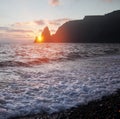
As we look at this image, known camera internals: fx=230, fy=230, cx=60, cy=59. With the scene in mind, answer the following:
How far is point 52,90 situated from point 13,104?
10.2ft

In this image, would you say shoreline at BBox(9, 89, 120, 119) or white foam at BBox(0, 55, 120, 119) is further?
white foam at BBox(0, 55, 120, 119)

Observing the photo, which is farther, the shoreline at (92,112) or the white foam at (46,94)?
the white foam at (46,94)

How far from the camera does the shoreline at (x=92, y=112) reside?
7.90m

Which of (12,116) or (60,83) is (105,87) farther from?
(12,116)

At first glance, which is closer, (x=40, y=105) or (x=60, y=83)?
(x=40, y=105)

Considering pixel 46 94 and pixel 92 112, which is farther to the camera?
pixel 46 94

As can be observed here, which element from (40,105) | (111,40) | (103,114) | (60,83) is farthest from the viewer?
(111,40)

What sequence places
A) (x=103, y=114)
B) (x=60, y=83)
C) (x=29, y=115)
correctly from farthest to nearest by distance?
(x=60, y=83), (x=29, y=115), (x=103, y=114)

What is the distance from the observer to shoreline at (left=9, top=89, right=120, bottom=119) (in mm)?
7896

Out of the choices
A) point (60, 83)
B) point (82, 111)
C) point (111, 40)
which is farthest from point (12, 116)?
point (111, 40)

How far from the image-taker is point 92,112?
8.34 m

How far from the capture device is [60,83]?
14391 mm

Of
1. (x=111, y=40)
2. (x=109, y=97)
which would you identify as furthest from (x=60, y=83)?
(x=111, y=40)

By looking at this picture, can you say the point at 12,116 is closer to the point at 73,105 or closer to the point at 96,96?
the point at 73,105
